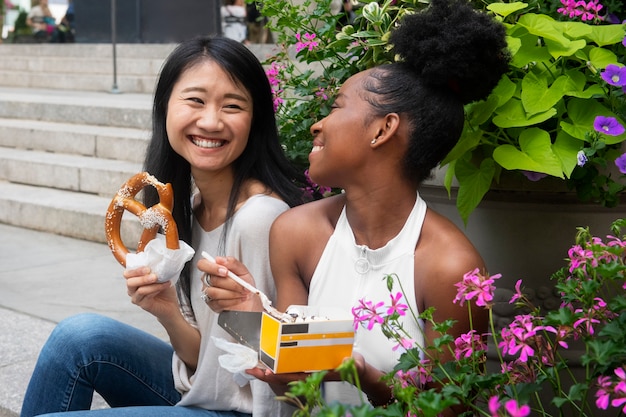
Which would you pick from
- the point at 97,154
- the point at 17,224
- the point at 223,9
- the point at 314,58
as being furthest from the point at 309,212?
the point at 223,9

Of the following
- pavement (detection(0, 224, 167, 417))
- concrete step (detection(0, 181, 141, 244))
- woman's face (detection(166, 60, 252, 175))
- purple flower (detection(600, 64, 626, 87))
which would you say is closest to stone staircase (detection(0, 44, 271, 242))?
concrete step (detection(0, 181, 141, 244))

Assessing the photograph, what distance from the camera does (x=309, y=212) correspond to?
7.15ft

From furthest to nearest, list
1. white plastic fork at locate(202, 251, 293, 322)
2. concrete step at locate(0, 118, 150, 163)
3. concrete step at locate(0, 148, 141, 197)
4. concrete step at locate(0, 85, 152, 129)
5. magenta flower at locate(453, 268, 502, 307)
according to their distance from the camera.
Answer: concrete step at locate(0, 85, 152, 129) < concrete step at locate(0, 118, 150, 163) < concrete step at locate(0, 148, 141, 197) < white plastic fork at locate(202, 251, 293, 322) < magenta flower at locate(453, 268, 502, 307)

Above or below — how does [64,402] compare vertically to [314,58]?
below

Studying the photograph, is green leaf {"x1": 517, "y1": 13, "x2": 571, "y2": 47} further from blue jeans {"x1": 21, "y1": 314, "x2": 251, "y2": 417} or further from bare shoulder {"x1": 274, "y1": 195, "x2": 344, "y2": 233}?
blue jeans {"x1": 21, "y1": 314, "x2": 251, "y2": 417}

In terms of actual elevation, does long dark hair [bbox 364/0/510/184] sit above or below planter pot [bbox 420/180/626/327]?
above

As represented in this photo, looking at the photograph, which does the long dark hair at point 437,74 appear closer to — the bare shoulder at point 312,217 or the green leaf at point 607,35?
the bare shoulder at point 312,217

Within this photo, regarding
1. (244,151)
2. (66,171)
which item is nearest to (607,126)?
(244,151)

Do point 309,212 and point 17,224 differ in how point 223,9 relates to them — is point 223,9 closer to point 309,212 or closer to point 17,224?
point 17,224

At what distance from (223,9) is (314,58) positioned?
10.4m

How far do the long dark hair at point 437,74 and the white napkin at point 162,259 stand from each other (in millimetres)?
574

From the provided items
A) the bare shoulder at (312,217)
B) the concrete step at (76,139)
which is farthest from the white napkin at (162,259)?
the concrete step at (76,139)

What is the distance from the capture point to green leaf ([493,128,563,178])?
2148 millimetres

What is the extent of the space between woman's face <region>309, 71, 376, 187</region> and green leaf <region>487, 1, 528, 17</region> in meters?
0.41
